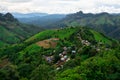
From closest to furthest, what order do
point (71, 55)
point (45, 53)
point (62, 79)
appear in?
point (62, 79) → point (71, 55) → point (45, 53)

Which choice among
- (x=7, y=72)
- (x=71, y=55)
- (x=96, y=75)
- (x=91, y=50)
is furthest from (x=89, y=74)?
(x=71, y=55)

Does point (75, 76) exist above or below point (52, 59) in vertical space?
above

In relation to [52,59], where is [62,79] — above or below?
above

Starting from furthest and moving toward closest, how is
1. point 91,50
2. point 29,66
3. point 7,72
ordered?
point 91,50, point 29,66, point 7,72

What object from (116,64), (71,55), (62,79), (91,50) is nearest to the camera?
Answer: (62,79)

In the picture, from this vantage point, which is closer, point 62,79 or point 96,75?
point 62,79

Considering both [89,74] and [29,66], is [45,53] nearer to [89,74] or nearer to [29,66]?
[29,66]

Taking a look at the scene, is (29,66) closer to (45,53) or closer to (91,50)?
(91,50)

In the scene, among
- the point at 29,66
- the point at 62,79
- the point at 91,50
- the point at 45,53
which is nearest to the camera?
the point at 62,79

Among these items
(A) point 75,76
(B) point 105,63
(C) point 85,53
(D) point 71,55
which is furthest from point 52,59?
(A) point 75,76
